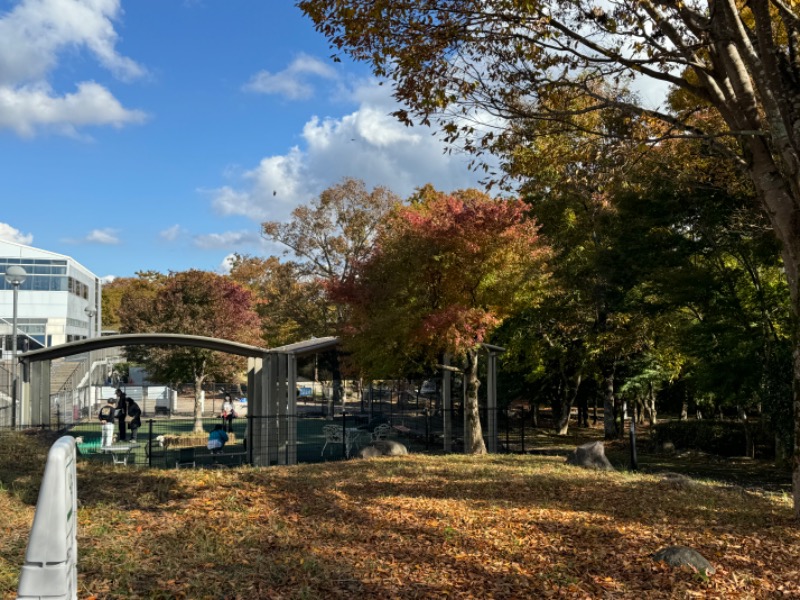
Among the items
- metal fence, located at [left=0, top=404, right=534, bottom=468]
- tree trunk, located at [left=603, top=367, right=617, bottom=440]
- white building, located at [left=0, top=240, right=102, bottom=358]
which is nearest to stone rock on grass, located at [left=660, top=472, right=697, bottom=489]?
metal fence, located at [left=0, top=404, right=534, bottom=468]

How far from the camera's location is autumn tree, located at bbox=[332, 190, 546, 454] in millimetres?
14094

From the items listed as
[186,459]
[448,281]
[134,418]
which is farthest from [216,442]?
[448,281]

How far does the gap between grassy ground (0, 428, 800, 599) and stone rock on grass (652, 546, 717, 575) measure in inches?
3.5

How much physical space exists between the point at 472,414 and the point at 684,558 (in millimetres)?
10094

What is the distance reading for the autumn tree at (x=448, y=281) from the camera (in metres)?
14.1

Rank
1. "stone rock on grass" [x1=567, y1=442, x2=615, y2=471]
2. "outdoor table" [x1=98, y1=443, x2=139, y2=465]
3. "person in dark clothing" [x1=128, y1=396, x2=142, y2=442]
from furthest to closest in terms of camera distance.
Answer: "person in dark clothing" [x1=128, y1=396, x2=142, y2=442]
"outdoor table" [x1=98, y1=443, x2=139, y2=465]
"stone rock on grass" [x1=567, y1=442, x2=615, y2=471]

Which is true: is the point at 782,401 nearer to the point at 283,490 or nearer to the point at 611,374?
the point at 611,374

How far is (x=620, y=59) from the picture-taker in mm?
8047

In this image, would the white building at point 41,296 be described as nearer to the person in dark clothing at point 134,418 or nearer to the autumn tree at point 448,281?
the person in dark clothing at point 134,418

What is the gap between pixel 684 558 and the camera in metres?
5.68

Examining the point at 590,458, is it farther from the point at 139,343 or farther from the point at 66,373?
the point at 66,373

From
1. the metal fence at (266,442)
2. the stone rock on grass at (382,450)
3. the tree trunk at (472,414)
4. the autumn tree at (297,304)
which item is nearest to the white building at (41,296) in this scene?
the autumn tree at (297,304)

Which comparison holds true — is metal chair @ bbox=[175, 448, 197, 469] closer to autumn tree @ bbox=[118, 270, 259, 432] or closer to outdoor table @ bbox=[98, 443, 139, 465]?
outdoor table @ bbox=[98, 443, 139, 465]

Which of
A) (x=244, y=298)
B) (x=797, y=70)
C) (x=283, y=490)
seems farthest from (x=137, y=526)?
(x=244, y=298)
